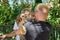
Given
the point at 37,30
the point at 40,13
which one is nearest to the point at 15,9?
the point at 40,13

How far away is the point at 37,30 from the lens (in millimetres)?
3471

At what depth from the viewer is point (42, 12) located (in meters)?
3.74

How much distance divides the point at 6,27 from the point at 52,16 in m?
2.05

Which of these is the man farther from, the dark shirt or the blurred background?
the blurred background

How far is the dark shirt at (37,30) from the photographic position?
11.2 feet

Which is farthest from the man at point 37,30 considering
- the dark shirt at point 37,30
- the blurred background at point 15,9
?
the blurred background at point 15,9

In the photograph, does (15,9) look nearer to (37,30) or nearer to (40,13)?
(40,13)

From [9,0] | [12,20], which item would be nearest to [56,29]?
[12,20]

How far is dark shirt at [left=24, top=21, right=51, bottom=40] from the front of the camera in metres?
3.43

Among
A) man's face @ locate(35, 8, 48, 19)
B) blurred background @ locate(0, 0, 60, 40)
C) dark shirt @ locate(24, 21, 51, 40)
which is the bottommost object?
blurred background @ locate(0, 0, 60, 40)

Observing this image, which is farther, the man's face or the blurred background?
the blurred background

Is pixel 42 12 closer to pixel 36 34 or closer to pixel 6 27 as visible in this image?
pixel 36 34

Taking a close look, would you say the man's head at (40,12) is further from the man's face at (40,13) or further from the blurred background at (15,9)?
the blurred background at (15,9)

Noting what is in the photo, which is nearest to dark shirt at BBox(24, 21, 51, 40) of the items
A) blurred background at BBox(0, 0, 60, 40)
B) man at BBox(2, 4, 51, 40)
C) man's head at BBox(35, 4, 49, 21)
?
man at BBox(2, 4, 51, 40)
